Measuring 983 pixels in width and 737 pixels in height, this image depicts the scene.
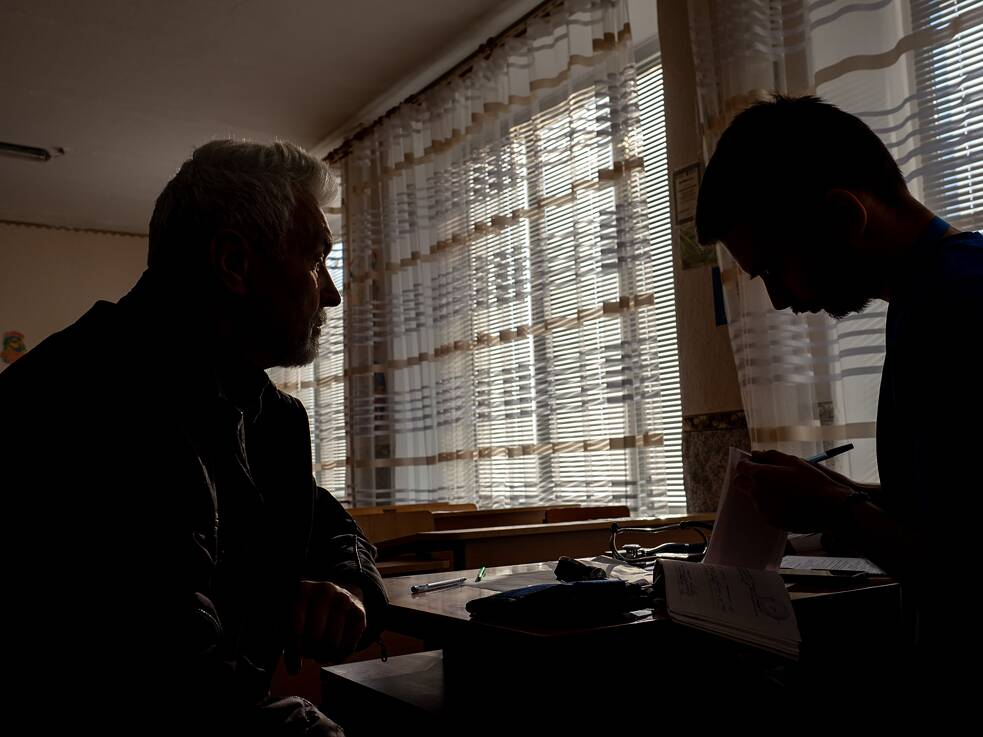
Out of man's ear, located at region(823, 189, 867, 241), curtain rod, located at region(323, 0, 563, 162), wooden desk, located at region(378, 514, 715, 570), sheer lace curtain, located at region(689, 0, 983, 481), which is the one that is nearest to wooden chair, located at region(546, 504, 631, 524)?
wooden desk, located at region(378, 514, 715, 570)

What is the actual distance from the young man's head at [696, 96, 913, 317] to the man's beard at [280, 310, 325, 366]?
30.8 inches

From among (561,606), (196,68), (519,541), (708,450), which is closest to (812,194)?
(561,606)

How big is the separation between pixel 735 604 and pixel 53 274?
8788 mm

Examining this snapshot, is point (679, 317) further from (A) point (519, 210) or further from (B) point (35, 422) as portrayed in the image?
(B) point (35, 422)

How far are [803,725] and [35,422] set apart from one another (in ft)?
4.45

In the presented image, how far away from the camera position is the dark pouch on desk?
50.3 inches

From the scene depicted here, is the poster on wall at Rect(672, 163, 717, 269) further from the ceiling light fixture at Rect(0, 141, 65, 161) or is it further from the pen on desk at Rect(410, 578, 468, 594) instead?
the ceiling light fixture at Rect(0, 141, 65, 161)

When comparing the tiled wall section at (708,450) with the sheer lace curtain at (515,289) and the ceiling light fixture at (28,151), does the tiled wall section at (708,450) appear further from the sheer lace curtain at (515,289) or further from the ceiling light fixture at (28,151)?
the ceiling light fixture at (28,151)

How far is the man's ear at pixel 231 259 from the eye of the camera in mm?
1537

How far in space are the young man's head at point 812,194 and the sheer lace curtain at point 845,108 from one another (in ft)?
5.73

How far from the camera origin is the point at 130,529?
1081 millimetres

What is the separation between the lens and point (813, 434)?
3.22 metres

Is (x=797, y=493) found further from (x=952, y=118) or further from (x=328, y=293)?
(x=952, y=118)

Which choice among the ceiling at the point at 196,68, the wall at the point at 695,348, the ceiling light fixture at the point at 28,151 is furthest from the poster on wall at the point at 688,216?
the ceiling light fixture at the point at 28,151
